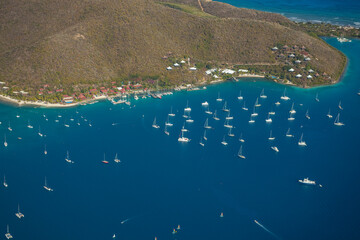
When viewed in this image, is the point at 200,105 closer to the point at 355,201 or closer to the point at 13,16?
the point at 355,201

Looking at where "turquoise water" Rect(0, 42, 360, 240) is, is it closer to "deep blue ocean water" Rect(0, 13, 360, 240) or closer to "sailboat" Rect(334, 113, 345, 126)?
"deep blue ocean water" Rect(0, 13, 360, 240)

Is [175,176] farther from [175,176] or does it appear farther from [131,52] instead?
[131,52]

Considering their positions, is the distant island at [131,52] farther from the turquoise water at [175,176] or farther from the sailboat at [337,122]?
the sailboat at [337,122]

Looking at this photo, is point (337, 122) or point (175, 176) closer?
point (175, 176)

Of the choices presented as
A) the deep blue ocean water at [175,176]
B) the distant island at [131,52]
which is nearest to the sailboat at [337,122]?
the deep blue ocean water at [175,176]

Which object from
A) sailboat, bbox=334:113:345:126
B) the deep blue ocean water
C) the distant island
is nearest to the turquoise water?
the deep blue ocean water

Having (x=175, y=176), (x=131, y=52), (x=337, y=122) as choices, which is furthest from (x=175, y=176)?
(x=131, y=52)
